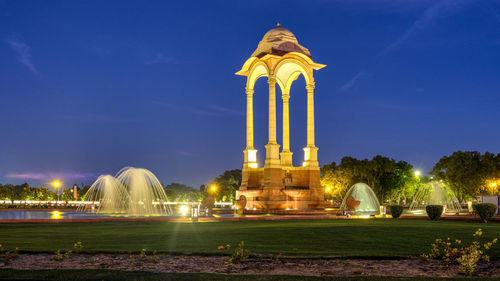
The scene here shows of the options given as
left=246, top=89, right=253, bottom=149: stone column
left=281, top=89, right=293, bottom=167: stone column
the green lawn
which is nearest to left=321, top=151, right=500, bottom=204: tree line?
left=281, top=89, right=293, bottom=167: stone column

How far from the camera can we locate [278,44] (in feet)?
150

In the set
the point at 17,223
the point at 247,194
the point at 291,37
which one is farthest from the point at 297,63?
the point at 17,223

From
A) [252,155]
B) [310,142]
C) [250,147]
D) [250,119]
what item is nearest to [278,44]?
[250,119]

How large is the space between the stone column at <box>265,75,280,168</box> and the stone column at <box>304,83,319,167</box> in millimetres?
3231

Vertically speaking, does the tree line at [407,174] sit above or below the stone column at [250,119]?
below

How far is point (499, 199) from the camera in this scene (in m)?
40.6

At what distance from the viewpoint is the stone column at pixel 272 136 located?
144 feet

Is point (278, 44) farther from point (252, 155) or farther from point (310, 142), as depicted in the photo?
point (252, 155)

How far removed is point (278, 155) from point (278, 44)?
10645mm

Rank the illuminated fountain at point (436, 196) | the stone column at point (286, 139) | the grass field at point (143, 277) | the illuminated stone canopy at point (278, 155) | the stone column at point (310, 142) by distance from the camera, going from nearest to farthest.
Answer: the grass field at point (143, 277), the illuminated stone canopy at point (278, 155), the stone column at point (310, 142), the stone column at point (286, 139), the illuminated fountain at point (436, 196)

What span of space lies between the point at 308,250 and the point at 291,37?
117 ft

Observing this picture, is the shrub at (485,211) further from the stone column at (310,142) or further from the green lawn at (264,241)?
the stone column at (310,142)

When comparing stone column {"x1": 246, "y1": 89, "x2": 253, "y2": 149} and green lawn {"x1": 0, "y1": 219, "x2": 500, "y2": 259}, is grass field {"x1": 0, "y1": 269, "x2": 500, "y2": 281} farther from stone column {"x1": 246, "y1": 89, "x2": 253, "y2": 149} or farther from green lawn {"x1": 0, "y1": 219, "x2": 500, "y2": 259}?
stone column {"x1": 246, "y1": 89, "x2": 253, "y2": 149}

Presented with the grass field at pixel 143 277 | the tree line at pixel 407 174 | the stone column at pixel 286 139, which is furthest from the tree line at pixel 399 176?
the grass field at pixel 143 277
